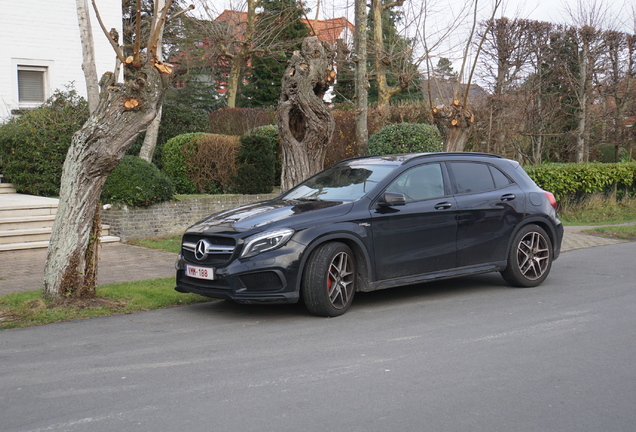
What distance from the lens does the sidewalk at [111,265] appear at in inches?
373

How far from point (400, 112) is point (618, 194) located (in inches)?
259

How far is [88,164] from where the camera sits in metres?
7.59

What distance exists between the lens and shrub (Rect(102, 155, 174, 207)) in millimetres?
13273

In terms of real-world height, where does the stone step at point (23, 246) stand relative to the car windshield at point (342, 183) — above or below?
below

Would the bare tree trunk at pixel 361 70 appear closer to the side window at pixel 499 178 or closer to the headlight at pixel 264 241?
the side window at pixel 499 178

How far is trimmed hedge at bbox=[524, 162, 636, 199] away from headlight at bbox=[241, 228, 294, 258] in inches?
457

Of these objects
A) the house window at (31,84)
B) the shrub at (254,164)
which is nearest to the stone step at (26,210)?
the shrub at (254,164)

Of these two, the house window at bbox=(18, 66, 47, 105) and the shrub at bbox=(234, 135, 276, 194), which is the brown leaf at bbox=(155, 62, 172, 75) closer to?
the shrub at bbox=(234, 135, 276, 194)

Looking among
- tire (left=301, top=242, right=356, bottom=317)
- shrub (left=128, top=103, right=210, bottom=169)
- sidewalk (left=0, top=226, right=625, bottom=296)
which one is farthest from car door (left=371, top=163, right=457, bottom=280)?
shrub (left=128, top=103, right=210, bottom=169)

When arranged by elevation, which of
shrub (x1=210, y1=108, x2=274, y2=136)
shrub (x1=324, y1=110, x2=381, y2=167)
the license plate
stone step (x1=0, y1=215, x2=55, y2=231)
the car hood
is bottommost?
the license plate

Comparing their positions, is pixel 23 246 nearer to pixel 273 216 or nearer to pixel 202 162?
pixel 202 162

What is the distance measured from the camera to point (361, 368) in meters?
5.48

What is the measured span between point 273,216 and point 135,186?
6663mm

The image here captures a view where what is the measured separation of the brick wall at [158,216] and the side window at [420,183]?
6898mm
